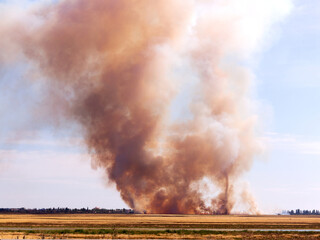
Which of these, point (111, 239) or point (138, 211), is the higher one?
point (138, 211)

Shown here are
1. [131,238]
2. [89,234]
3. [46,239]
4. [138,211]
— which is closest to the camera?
[46,239]

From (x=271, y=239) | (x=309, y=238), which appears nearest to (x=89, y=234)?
(x=271, y=239)

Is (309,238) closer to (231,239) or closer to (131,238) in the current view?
(231,239)

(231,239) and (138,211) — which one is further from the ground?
(138,211)

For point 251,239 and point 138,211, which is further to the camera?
point 138,211

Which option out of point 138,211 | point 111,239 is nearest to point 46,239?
point 111,239

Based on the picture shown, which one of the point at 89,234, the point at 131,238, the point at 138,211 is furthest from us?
the point at 138,211

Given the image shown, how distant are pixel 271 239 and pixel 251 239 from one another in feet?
9.51

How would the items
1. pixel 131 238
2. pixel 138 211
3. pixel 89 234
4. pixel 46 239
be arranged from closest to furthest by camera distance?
pixel 46 239
pixel 131 238
pixel 89 234
pixel 138 211

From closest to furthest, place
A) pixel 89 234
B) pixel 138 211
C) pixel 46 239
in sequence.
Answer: pixel 46 239 → pixel 89 234 → pixel 138 211

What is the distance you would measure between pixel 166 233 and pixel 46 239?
860 inches

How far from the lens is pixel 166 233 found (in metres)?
74.1

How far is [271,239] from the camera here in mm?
64938

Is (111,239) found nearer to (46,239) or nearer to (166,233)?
(46,239)
